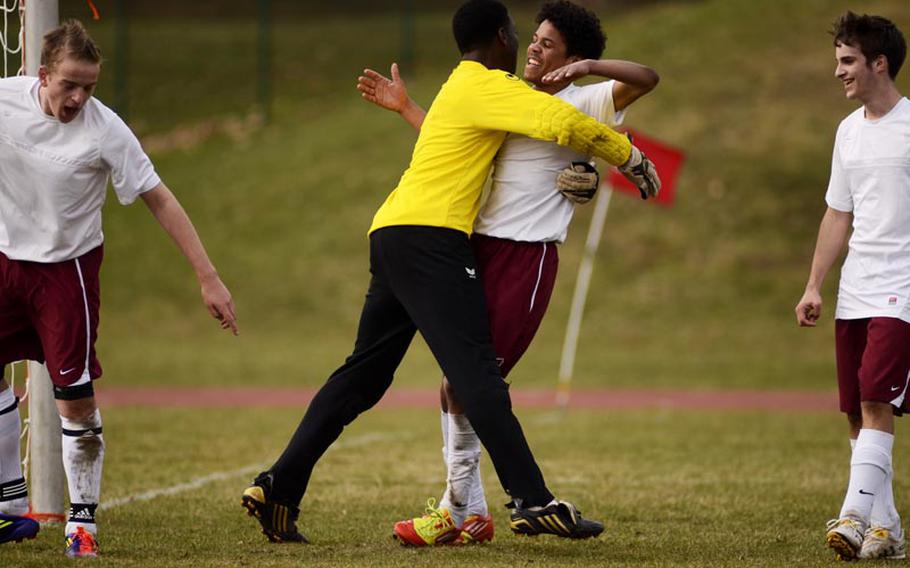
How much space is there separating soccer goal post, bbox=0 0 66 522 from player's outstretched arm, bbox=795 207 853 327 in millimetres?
3732

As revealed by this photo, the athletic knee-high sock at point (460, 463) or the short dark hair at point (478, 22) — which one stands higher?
the short dark hair at point (478, 22)

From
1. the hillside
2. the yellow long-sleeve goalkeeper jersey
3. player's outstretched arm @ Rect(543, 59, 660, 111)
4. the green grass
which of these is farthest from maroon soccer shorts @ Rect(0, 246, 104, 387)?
the hillside

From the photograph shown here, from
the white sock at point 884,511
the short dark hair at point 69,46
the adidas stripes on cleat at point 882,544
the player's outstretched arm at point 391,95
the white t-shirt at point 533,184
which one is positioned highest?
the short dark hair at point 69,46

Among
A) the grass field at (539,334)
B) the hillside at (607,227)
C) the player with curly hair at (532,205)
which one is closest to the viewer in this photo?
the player with curly hair at (532,205)

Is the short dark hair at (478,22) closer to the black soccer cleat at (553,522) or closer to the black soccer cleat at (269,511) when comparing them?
the black soccer cleat at (553,522)

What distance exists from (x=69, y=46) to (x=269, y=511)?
221cm

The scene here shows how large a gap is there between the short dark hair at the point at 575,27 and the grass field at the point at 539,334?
227cm

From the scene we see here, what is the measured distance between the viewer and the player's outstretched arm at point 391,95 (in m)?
6.68

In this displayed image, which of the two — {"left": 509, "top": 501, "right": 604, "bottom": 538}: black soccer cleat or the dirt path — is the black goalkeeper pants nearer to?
{"left": 509, "top": 501, "right": 604, "bottom": 538}: black soccer cleat

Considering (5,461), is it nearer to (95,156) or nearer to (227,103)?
(95,156)

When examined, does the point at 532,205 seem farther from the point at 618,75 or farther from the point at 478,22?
the point at 478,22

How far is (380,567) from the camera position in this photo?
573 cm

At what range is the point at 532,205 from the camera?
617 cm

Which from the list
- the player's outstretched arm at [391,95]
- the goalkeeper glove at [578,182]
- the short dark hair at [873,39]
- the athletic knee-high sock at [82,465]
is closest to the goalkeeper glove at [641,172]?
the goalkeeper glove at [578,182]
